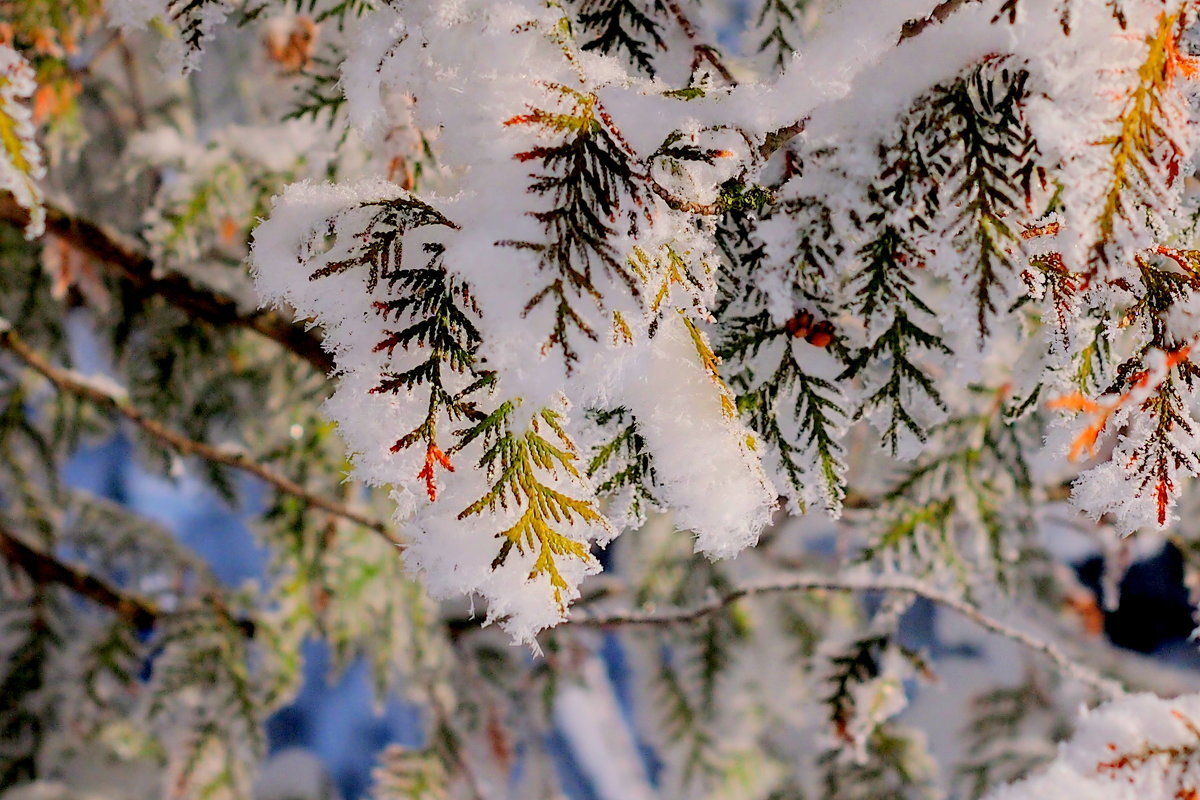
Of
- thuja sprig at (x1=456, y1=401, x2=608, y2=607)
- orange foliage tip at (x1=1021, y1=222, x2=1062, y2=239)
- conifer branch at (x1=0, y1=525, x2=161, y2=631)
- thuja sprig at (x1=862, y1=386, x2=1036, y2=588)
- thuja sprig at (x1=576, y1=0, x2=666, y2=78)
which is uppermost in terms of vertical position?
conifer branch at (x1=0, y1=525, x2=161, y2=631)

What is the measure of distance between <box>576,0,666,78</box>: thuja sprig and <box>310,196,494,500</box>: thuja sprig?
337mm

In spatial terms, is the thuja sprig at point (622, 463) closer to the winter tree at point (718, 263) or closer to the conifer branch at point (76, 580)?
the winter tree at point (718, 263)

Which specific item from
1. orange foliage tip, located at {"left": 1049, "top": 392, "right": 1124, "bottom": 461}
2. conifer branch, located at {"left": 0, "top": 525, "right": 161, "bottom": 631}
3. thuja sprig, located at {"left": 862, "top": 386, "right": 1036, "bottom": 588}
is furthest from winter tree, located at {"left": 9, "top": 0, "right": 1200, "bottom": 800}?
conifer branch, located at {"left": 0, "top": 525, "right": 161, "bottom": 631}

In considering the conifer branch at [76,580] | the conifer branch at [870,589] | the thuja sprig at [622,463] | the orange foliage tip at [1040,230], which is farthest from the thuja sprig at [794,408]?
the conifer branch at [76,580]

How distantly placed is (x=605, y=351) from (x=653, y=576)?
7.49 feet

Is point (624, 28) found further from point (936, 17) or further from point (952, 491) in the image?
point (952, 491)

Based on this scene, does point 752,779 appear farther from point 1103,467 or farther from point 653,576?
point 1103,467

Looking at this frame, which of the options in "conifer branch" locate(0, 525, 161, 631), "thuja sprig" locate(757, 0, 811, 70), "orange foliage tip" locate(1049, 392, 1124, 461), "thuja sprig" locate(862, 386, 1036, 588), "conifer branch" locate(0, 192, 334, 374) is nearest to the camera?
"orange foliage tip" locate(1049, 392, 1124, 461)

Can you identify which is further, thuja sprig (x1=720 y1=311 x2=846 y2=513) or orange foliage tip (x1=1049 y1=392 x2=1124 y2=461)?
thuja sprig (x1=720 y1=311 x2=846 y2=513)

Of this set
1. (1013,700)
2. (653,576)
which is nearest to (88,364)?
(653,576)

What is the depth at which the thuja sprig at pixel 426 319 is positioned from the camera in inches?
24.1

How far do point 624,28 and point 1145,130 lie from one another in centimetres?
58

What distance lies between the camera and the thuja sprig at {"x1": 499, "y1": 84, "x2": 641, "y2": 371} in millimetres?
547

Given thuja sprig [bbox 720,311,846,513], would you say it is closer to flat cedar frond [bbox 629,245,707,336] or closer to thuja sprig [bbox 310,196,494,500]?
flat cedar frond [bbox 629,245,707,336]
